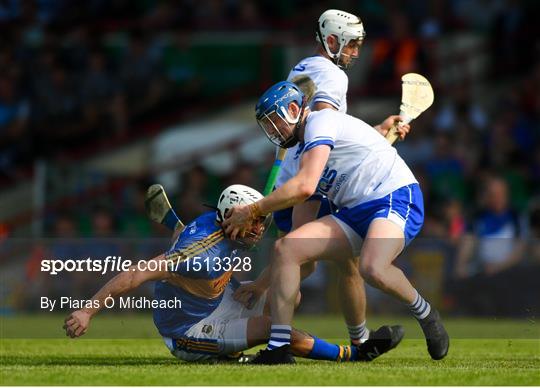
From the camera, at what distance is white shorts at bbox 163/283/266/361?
29.1 ft

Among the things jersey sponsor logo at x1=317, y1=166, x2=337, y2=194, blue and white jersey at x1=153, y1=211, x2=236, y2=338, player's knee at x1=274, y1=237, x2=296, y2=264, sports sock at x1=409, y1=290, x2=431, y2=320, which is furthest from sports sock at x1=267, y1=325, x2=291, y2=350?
jersey sponsor logo at x1=317, y1=166, x2=337, y2=194

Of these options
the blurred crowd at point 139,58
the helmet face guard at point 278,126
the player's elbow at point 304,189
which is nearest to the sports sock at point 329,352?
the player's elbow at point 304,189

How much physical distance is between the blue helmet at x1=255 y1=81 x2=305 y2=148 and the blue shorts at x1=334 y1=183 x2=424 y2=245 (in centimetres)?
56

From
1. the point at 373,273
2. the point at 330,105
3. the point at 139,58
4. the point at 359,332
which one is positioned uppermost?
the point at 330,105

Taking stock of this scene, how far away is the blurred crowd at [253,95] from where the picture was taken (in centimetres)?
1509

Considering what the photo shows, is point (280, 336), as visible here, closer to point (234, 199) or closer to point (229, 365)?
point (229, 365)

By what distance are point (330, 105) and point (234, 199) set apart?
3.87 feet

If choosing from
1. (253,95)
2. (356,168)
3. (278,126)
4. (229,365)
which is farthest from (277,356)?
(253,95)

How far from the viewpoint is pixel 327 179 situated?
9062mm

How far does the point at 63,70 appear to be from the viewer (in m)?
19.5

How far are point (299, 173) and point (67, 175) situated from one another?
9.55m

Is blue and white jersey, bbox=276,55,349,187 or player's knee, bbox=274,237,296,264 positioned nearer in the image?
player's knee, bbox=274,237,296,264

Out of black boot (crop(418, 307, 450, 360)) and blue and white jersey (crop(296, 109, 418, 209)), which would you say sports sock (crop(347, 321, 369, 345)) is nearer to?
black boot (crop(418, 307, 450, 360))

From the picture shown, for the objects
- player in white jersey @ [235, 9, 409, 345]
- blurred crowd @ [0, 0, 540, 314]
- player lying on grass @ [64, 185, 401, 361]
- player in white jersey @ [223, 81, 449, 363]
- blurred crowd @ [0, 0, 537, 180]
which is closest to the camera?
player in white jersey @ [223, 81, 449, 363]
